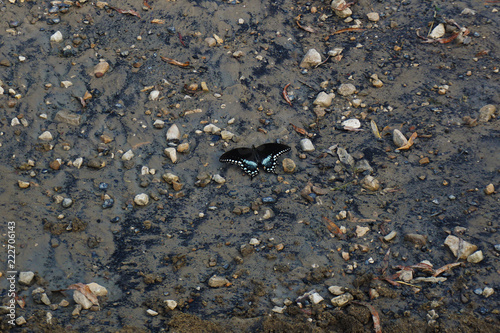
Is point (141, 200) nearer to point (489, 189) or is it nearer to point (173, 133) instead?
point (173, 133)

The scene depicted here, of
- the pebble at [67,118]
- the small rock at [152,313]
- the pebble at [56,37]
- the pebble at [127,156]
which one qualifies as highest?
the pebble at [56,37]

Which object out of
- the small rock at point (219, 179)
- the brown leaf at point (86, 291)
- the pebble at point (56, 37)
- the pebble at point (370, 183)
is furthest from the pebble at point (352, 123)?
the pebble at point (56, 37)

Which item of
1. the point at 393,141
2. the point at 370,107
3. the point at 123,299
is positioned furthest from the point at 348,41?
the point at 123,299

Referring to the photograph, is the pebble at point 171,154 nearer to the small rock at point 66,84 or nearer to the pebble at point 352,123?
the small rock at point 66,84

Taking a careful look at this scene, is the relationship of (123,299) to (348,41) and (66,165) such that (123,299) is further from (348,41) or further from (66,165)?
(348,41)

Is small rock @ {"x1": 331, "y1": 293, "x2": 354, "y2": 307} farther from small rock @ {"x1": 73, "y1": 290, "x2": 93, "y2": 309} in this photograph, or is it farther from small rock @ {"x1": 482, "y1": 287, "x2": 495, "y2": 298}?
small rock @ {"x1": 73, "y1": 290, "x2": 93, "y2": 309}
